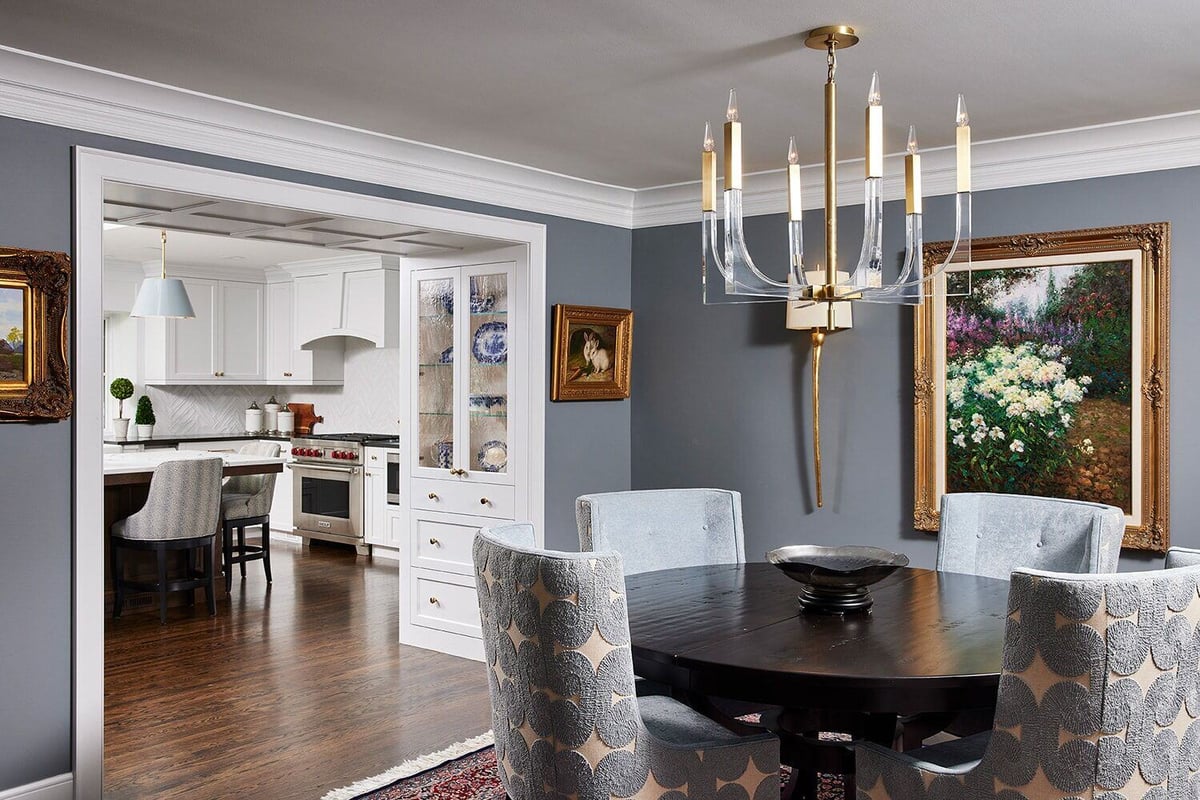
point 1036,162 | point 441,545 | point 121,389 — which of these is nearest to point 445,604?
point 441,545

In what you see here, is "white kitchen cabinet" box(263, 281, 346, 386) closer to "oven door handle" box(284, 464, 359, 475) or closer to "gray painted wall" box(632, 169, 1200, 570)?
"oven door handle" box(284, 464, 359, 475)

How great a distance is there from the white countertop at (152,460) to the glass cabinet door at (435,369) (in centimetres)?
153

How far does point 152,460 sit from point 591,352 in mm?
2983

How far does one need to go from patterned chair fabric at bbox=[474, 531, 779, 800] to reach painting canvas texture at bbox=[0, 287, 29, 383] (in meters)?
1.78

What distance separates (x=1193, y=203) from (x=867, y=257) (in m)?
2.00

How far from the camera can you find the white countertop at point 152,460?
581cm

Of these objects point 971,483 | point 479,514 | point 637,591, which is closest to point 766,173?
point 971,483

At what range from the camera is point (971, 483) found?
171 inches

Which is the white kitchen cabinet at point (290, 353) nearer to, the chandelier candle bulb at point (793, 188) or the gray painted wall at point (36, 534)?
the gray painted wall at point (36, 534)

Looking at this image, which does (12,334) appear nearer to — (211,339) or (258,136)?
(258,136)

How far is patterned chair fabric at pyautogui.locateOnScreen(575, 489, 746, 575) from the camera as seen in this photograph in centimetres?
349

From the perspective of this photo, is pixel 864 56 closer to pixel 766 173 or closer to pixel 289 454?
pixel 766 173

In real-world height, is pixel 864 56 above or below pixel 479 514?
above

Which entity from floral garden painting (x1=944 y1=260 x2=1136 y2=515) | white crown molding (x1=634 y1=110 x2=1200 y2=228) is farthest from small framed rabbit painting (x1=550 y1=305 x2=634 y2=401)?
floral garden painting (x1=944 y1=260 x2=1136 y2=515)
